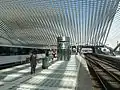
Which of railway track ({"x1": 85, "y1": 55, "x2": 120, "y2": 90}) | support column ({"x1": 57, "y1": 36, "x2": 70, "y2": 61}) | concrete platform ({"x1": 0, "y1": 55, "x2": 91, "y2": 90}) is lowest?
railway track ({"x1": 85, "y1": 55, "x2": 120, "y2": 90})

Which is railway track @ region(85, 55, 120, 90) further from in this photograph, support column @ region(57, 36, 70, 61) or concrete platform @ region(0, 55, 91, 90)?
support column @ region(57, 36, 70, 61)

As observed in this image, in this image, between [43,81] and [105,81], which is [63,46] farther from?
[43,81]

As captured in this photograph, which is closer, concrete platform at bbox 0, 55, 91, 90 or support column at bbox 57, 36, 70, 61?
concrete platform at bbox 0, 55, 91, 90

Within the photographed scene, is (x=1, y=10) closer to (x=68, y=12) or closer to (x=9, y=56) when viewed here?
(x=68, y=12)

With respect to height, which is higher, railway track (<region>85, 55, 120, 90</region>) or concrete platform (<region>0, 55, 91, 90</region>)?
concrete platform (<region>0, 55, 91, 90</region>)

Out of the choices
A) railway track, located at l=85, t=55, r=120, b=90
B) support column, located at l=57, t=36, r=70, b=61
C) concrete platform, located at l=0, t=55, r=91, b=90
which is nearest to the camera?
concrete platform, located at l=0, t=55, r=91, b=90

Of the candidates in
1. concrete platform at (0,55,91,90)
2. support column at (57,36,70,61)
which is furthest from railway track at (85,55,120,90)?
support column at (57,36,70,61)

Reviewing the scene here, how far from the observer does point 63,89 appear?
6934mm

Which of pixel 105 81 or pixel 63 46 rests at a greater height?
pixel 63 46

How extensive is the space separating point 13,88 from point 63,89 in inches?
79.1

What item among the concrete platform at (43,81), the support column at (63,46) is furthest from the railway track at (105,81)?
the support column at (63,46)

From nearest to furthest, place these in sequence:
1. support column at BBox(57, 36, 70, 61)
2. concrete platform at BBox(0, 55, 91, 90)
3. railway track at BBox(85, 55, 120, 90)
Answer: concrete platform at BBox(0, 55, 91, 90)
railway track at BBox(85, 55, 120, 90)
support column at BBox(57, 36, 70, 61)

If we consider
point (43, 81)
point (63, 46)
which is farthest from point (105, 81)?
point (63, 46)

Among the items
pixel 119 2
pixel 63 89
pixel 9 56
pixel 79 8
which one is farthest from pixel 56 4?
pixel 63 89
